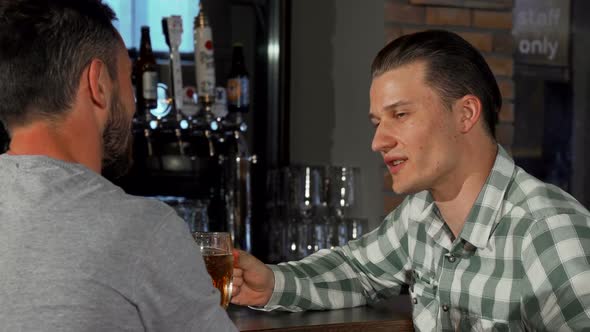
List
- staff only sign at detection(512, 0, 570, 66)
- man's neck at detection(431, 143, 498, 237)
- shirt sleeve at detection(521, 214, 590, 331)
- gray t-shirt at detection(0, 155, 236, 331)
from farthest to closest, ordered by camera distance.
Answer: staff only sign at detection(512, 0, 570, 66), man's neck at detection(431, 143, 498, 237), shirt sleeve at detection(521, 214, 590, 331), gray t-shirt at detection(0, 155, 236, 331)

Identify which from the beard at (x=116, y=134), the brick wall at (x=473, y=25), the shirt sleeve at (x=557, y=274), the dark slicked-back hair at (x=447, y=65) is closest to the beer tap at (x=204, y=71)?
the brick wall at (x=473, y=25)

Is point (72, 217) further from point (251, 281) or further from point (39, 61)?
point (251, 281)

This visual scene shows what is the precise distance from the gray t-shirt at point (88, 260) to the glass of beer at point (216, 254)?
1.29ft

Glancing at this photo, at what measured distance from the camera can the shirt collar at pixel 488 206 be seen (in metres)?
1.64

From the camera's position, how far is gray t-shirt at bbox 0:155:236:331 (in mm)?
1004

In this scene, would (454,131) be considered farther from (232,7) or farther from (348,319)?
(232,7)

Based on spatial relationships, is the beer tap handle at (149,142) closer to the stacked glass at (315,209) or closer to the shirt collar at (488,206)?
the stacked glass at (315,209)

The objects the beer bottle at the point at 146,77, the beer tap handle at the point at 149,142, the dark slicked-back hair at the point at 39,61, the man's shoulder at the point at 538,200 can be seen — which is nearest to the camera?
the dark slicked-back hair at the point at 39,61

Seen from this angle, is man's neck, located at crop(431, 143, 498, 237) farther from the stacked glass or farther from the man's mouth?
the stacked glass

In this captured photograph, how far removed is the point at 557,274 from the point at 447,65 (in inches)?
19.6

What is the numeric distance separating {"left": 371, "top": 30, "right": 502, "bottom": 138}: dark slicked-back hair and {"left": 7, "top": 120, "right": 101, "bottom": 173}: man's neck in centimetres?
83

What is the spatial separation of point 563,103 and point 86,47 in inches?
129

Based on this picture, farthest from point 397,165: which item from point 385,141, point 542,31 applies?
point 542,31

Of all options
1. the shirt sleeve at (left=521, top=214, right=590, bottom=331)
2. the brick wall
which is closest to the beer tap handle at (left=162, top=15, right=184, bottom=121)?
the brick wall
